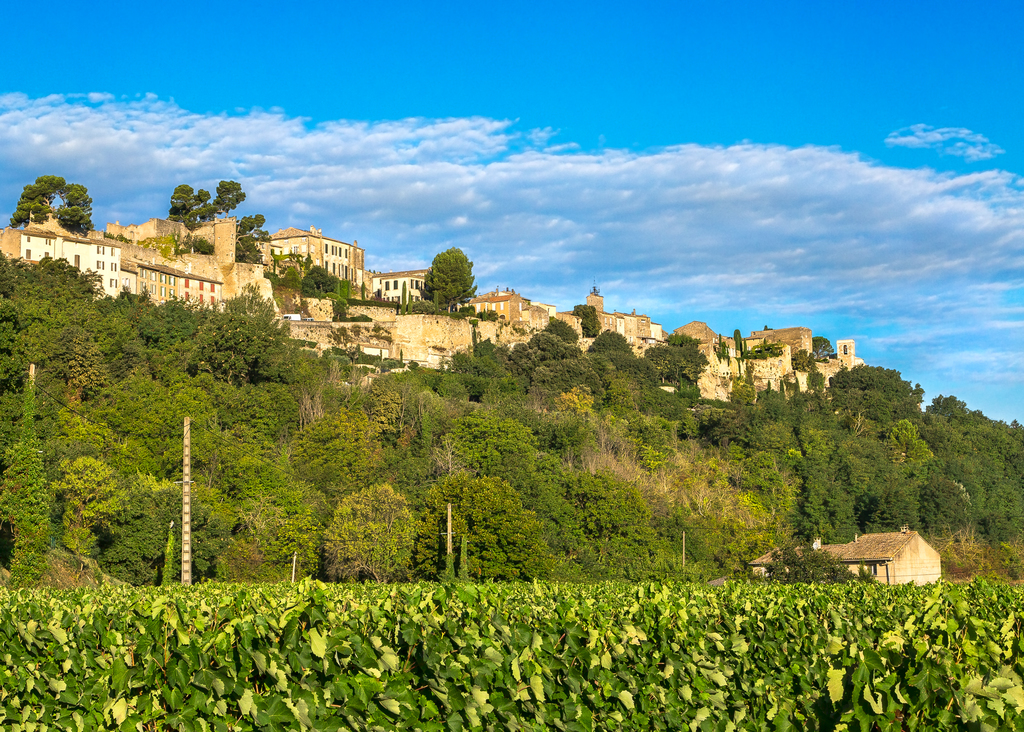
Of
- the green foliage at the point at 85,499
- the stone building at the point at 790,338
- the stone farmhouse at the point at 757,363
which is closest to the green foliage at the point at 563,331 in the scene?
the stone farmhouse at the point at 757,363

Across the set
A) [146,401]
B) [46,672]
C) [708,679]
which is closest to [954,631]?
[708,679]

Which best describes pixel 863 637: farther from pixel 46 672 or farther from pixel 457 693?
pixel 46 672

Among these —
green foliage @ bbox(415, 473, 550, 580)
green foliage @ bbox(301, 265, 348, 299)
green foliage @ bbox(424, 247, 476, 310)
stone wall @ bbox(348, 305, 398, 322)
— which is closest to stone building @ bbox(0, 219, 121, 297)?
green foliage @ bbox(301, 265, 348, 299)

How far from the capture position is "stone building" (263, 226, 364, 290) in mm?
94131

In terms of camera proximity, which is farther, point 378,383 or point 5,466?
point 378,383

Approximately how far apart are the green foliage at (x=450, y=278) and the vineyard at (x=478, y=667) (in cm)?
8283

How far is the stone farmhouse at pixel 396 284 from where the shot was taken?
96.8 meters

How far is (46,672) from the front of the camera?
8.54 meters

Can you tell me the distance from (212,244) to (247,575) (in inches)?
1818

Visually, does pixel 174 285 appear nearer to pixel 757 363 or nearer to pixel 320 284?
pixel 320 284

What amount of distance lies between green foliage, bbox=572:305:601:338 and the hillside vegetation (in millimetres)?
10251

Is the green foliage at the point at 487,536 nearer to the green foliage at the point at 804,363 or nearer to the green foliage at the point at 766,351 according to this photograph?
the green foliage at the point at 766,351

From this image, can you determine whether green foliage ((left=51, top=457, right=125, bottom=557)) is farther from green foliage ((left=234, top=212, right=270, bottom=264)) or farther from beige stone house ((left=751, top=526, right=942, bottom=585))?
green foliage ((left=234, top=212, right=270, bottom=264))

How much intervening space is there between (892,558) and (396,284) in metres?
63.9
